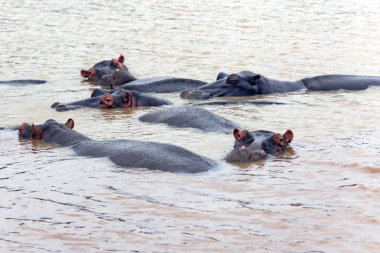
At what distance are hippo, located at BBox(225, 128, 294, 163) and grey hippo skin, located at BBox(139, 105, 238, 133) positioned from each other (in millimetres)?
1024

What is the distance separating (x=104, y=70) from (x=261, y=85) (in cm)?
259

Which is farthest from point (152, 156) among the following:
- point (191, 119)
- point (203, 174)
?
point (191, 119)

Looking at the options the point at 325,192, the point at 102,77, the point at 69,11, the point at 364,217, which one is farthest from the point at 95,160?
the point at 69,11

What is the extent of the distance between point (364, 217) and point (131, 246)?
168 cm

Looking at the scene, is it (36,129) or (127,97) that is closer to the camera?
(36,129)

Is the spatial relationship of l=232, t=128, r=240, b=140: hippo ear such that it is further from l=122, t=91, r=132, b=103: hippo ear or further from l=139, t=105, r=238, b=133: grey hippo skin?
l=122, t=91, r=132, b=103: hippo ear

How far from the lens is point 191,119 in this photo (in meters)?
9.72

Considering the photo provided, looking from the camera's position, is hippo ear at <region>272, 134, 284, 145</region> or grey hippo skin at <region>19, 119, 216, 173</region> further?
hippo ear at <region>272, 134, 284, 145</region>

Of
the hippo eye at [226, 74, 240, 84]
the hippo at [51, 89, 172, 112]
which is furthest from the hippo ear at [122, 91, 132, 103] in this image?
the hippo eye at [226, 74, 240, 84]

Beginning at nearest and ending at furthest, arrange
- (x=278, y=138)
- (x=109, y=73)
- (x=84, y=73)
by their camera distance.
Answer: (x=278, y=138) → (x=109, y=73) → (x=84, y=73)

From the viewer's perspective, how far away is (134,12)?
69.4 ft

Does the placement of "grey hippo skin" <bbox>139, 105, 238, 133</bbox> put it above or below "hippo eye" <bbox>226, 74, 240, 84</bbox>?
below

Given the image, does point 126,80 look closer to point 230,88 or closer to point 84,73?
point 84,73

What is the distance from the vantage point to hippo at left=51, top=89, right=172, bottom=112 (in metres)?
11.0
